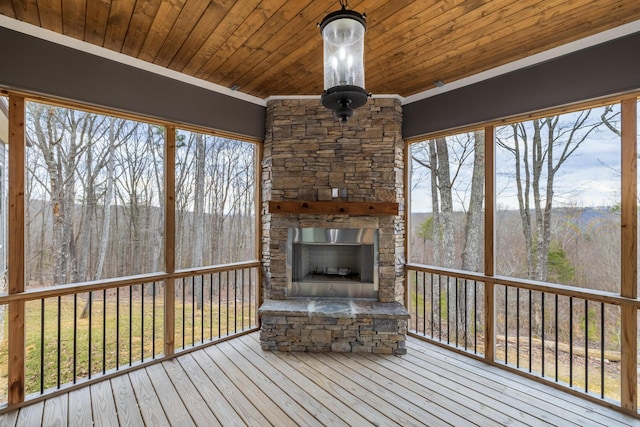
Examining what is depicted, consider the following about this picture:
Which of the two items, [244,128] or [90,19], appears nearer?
[90,19]

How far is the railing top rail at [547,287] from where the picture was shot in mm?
2369

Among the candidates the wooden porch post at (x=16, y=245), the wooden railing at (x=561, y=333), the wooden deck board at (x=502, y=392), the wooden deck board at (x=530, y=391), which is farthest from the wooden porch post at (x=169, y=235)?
the wooden railing at (x=561, y=333)

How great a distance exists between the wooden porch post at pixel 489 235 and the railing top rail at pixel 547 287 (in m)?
0.11

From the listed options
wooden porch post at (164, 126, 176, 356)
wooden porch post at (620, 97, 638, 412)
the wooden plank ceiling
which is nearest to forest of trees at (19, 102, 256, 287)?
wooden porch post at (164, 126, 176, 356)

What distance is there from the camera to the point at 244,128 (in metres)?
3.62

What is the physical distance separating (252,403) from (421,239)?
8.79ft

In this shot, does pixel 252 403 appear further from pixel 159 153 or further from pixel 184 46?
pixel 184 46

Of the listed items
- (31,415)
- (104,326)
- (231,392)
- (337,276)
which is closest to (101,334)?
(104,326)

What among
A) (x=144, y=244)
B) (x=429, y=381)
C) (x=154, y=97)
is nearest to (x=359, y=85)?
(x=154, y=97)

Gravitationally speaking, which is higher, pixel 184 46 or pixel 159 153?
pixel 184 46

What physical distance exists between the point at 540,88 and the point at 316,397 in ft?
11.3

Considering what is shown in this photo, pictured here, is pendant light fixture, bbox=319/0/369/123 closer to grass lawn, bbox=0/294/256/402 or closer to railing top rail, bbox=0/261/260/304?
railing top rail, bbox=0/261/260/304

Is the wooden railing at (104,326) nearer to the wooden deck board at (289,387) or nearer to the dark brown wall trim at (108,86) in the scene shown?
the wooden deck board at (289,387)

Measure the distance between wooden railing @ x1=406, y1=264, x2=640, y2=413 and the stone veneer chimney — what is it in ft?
2.97
